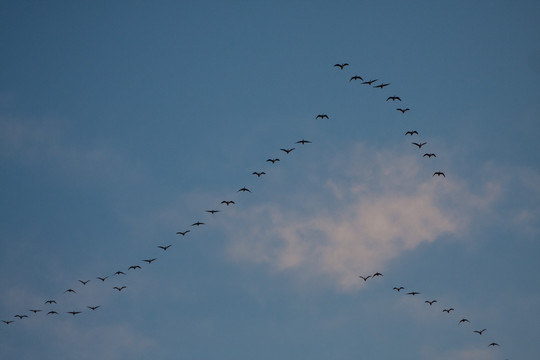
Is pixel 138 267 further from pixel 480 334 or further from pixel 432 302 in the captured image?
pixel 480 334

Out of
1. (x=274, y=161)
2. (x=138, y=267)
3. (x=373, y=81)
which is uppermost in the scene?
(x=373, y=81)

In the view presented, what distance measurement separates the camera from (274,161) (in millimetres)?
92562

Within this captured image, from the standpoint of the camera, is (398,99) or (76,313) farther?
(76,313)

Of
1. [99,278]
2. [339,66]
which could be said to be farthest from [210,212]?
[339,66]

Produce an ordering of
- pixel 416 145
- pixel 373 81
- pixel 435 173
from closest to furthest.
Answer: pixel 373 81
pixel 416 145
pixel 435 173

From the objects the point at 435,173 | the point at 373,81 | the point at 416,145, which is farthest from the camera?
the point at 435,173

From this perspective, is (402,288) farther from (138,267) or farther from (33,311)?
(33,311)

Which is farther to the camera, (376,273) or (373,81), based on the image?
(376,273)

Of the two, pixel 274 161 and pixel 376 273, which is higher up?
pixel 274 161

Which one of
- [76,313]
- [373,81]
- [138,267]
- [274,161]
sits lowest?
[76,313]

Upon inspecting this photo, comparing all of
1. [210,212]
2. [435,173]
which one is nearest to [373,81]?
[435,173]

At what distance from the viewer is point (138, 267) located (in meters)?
103

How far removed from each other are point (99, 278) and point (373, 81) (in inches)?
1951

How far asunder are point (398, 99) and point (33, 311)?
65744 mm
